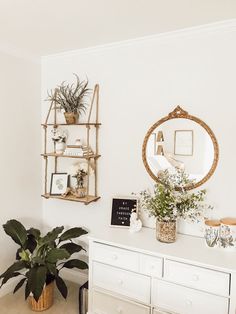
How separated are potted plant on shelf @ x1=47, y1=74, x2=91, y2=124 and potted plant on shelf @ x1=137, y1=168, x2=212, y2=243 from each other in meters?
1.12

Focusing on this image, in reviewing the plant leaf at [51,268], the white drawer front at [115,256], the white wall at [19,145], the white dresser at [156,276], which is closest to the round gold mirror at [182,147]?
the white dresser at [156,276]

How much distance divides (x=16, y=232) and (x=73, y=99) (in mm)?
1364

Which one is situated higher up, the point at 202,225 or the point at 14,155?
the point at 14,155

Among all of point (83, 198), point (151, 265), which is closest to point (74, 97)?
point (83, 198)

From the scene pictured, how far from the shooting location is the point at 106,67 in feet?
8.59

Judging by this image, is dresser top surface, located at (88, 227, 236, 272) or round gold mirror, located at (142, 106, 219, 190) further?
round gold mirror, located at (142, 106, 219, 190)

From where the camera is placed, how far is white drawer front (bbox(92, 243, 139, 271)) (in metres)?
2.10

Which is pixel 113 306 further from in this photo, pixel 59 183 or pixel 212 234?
pixel 59 183

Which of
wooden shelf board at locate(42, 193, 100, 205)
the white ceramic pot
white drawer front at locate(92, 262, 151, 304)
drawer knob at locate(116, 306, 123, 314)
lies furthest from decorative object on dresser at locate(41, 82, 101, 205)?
the white ceramic pot

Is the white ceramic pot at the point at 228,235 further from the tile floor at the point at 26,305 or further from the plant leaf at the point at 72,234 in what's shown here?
the tile floor at the point at 26,305

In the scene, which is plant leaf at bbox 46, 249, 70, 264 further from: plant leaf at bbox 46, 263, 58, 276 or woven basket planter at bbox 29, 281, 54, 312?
woven basket planter at bbox 29, 281, 54, 312

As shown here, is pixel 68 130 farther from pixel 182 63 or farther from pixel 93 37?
pixel 182 63

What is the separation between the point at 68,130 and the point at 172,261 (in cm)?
165

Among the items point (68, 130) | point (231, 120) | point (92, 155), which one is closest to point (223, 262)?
point (231, 120)
